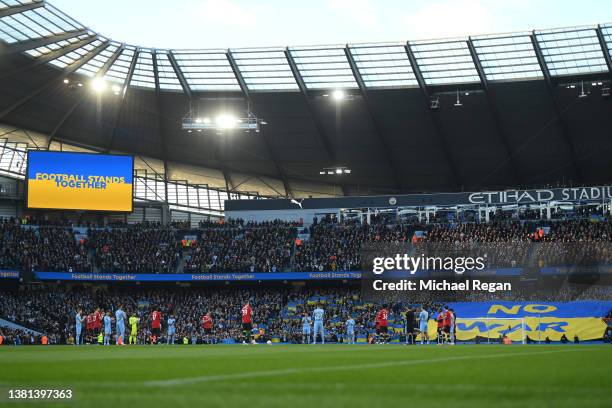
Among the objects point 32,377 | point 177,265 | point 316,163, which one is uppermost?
point 316,163

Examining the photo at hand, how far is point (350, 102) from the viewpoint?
53281 mm

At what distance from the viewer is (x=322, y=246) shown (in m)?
52.1

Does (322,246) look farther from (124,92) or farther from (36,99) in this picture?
(36,99)

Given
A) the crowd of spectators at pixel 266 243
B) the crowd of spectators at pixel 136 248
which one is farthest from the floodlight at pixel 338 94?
the crowd of spectators at pixel 136 248

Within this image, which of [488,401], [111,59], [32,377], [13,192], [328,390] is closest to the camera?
[488,401]

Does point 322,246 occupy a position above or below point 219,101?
below

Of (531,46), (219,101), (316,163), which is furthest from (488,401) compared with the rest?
(316,163)

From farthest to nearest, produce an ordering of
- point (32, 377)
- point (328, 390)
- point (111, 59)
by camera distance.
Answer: point (111, 59) → point (32, 377) → point (328, 390)

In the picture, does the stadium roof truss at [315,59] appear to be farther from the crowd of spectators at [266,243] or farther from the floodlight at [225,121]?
the crowd of spectators at [266,243]

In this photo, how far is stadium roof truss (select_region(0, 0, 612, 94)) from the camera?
44.3m

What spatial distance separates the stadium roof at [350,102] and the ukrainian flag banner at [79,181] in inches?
175

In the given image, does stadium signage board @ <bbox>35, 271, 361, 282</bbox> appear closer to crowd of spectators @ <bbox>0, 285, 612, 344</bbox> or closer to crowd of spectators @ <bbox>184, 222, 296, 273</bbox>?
crowd of spectators @ <bbox>184, 222, 296, 273</bbox>

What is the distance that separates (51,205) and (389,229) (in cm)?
2328

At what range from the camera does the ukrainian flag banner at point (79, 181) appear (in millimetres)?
52812
